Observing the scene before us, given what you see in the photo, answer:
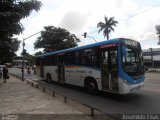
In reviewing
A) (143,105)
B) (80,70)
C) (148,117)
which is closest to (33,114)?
(148,117)

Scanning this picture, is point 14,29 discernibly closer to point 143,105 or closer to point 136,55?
point 136,55

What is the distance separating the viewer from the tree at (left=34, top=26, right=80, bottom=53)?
58.1m

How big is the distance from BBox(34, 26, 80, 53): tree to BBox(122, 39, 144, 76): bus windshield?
→ 48047 millimetres

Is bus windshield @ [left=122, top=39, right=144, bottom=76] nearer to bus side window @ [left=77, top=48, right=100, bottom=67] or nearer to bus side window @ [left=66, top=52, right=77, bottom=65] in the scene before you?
bus side window @ [left=77, top=48, right=100, bottom=67]

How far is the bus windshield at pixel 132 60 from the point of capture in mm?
9316

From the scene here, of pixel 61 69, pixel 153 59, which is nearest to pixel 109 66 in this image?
pixel 61 69

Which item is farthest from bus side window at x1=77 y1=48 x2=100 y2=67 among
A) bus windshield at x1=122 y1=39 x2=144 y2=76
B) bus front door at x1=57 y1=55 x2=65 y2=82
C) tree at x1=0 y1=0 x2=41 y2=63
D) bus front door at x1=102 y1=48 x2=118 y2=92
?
tree at x1=0 y1=0 x2=41 y2=63

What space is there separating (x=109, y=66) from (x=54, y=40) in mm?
50079

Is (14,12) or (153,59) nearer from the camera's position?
(14,12)

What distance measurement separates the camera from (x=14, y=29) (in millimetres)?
10266

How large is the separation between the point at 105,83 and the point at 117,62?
1.48 m

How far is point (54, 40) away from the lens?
5862 centimetres

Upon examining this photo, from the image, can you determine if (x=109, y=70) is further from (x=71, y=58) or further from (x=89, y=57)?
(x=71, y=58)

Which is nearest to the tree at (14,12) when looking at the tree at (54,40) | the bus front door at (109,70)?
the bus front door at (109,70)
